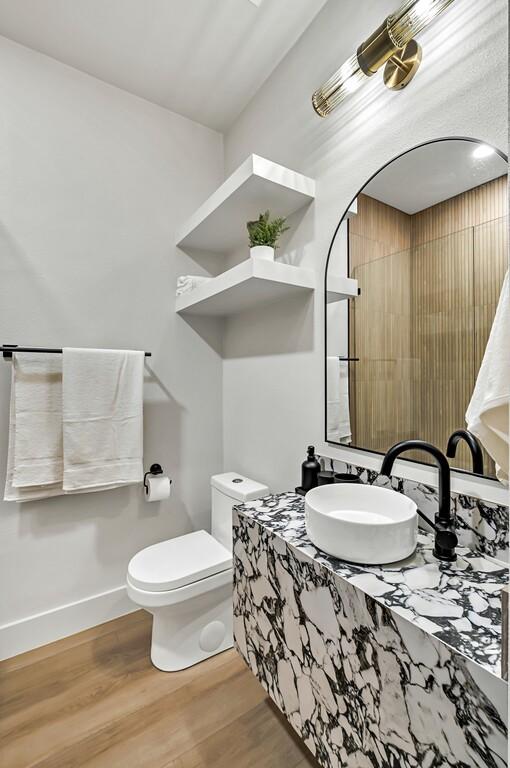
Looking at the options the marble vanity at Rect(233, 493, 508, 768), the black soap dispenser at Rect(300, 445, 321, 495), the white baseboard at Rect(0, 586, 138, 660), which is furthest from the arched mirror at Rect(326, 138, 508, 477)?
the white baseboard at Rect(0, 586, 138, 660)

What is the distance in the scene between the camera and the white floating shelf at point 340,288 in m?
1.38

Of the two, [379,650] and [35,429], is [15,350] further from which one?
[379,650]

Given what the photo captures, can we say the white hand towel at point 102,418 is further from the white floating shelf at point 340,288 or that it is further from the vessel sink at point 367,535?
the vessel sink at point 367,535

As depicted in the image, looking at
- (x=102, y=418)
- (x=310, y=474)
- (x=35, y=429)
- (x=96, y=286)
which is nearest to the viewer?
(x=310, y=474)

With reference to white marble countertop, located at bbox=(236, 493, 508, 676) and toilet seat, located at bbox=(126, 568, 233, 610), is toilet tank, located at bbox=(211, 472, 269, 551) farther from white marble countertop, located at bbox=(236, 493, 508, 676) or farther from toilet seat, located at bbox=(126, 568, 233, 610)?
white marble countertop, located at bbox=(236, 493, 508, 676)

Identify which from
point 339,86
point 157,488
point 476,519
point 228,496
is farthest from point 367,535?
point 339,86

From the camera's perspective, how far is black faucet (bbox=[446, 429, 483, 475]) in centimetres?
97

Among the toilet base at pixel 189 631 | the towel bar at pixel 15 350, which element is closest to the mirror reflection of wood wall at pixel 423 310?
the toilet base at pixel 189 631

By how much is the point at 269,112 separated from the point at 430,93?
1.00m

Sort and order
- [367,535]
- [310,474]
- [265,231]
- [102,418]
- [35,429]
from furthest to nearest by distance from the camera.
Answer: [102,418]
[35,429]
[265,231]
[310,474]
[367,535]

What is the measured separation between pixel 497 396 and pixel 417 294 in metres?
0.62

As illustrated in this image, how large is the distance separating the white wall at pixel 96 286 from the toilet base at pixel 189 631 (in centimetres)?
47

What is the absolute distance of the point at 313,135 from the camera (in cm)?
154

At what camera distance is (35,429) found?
63.6 inches
